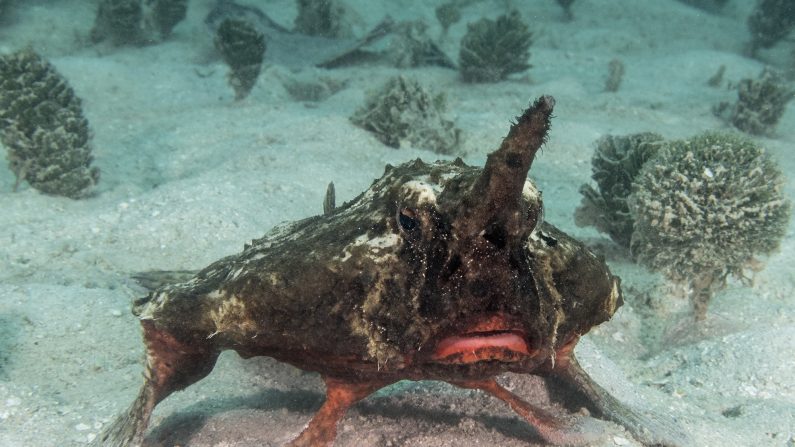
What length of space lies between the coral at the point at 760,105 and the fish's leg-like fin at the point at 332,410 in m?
10.6

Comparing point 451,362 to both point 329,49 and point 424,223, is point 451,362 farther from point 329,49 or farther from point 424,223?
point 329,49

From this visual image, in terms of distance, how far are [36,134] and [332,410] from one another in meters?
6.54

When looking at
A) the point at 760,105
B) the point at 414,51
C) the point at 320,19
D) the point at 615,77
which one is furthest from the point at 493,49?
the point at 320,19

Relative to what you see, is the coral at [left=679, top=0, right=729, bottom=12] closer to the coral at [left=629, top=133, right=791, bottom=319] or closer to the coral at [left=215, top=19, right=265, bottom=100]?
the coral at [left=215, top=19, right=265, bottom=100]

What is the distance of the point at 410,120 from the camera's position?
8047 mm

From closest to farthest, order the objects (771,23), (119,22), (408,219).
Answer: (408,219) → (119,22) → (771,23)

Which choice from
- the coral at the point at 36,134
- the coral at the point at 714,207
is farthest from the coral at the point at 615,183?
the coral at the point at 36,134

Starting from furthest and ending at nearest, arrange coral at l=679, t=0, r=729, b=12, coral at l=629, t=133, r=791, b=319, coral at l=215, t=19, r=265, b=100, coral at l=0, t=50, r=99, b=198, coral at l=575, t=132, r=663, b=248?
1. coral at l=679, t=0, r=729, b=12
2. coral at l=215, t=19, r=265, b=100
3. coral at l=0, t=50, r=99, b=198
4. coral at l=575, t=132, r=663, b=248
5. coral at l=629, t=133, r=791, b=319

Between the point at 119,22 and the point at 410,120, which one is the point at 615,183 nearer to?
the point at 410,120

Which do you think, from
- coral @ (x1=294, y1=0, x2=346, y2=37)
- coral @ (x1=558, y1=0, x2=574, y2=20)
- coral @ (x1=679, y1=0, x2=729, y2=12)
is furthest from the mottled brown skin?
coral @ (x1=679, y1=0, x2=729, y2=12)

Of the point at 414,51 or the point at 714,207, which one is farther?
the point at 414,51

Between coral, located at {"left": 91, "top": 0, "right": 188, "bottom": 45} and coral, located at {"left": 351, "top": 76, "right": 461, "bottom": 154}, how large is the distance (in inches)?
346

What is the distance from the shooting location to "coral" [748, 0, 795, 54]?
15781 mm

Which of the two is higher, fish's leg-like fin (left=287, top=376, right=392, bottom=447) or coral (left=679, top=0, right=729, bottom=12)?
fish's leg-like fin (left=287, top=376, right=392, bottom=447)
